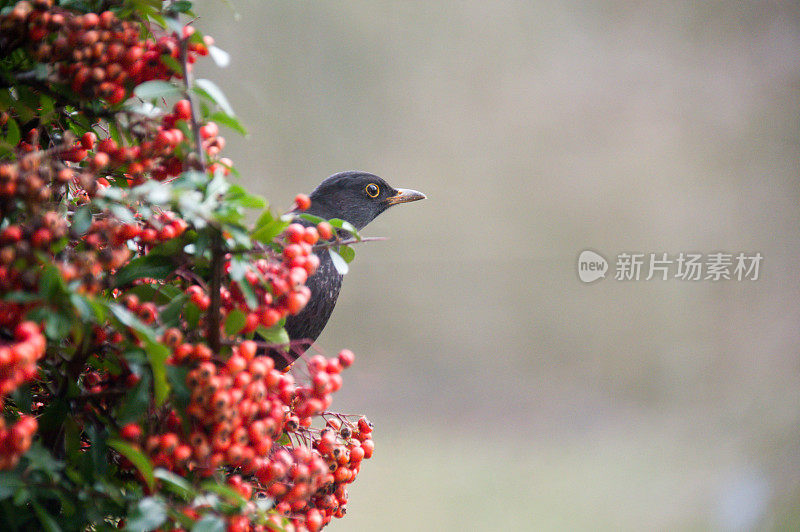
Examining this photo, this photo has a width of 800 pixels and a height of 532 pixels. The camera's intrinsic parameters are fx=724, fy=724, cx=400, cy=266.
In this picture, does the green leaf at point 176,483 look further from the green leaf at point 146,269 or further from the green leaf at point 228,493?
the green leaf at point 146,269

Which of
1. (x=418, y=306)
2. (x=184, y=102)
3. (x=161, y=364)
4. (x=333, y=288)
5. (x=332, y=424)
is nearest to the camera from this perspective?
(x=161, y=364)

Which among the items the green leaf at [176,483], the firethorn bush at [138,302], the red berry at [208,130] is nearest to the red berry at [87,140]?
the firethorn bush at [138,302]

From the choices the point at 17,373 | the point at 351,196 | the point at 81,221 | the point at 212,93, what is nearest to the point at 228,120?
the point at 212,93

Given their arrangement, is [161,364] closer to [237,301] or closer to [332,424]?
[237,301]

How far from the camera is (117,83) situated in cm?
57

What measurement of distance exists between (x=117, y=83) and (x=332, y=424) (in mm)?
393

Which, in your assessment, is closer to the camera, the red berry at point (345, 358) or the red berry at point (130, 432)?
the red berry at point (130, 432)

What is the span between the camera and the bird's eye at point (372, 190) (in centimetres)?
127

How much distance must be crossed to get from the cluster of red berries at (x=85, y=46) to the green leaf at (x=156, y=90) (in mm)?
30

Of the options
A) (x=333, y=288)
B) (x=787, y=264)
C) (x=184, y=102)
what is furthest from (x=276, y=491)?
(x=787, y=264)

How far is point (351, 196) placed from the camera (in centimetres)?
126

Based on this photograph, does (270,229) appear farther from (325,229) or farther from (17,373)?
(17,373)

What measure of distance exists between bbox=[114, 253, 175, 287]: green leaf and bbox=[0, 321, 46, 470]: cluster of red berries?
0.12 meters

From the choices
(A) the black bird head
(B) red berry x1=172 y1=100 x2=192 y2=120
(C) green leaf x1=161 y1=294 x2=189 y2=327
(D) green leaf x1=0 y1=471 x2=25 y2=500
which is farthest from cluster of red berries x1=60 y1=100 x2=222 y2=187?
(A) the black bird head
